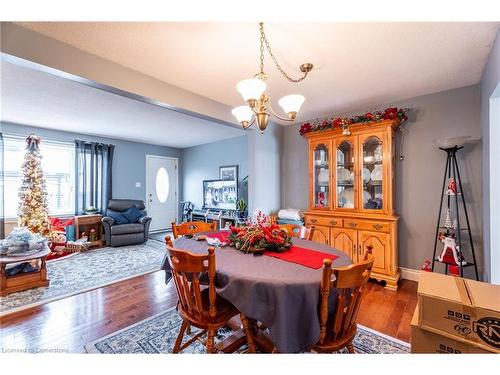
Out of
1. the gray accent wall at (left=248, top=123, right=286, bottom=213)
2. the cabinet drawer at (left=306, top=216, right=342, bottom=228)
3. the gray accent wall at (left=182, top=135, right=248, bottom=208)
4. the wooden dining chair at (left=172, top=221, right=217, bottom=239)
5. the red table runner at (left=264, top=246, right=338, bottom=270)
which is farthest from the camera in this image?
the gray accent wall at (left=182, top=135, right=248, bottom=208)

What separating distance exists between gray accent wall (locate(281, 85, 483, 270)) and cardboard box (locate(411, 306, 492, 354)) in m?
2.13

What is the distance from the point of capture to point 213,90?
2.70 m

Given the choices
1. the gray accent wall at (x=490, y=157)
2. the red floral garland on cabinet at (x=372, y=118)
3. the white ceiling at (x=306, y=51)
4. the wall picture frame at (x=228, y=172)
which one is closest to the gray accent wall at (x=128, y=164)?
the wall picture frame at (x=228, y=172)

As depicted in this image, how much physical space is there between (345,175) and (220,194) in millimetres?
3223

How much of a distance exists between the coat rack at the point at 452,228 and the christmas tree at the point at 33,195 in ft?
19.6

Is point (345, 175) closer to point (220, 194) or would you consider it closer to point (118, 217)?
point (220, 194)

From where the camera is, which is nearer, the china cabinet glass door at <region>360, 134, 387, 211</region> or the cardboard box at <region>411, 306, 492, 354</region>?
the cardboard box at <region>411, 306, 492, 354</region>

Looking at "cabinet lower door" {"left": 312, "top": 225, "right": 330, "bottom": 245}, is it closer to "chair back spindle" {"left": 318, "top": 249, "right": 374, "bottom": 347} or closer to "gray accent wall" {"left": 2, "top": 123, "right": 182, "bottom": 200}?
"chair back spindle" {"left": 318, "top": 249, "right": 374, "bottom": 347}

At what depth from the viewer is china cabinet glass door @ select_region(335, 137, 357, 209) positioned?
3.19 metres

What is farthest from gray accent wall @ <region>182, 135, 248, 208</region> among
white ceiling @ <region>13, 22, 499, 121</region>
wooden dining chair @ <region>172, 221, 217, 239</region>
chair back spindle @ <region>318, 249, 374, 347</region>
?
chair back spindle @ <region>318, 249, 374, 347</region>

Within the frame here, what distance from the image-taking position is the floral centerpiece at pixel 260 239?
5.60ft

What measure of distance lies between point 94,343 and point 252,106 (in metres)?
2.17

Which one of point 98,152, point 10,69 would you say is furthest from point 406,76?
point 98,152

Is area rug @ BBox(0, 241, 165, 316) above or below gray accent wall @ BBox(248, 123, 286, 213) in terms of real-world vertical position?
below
